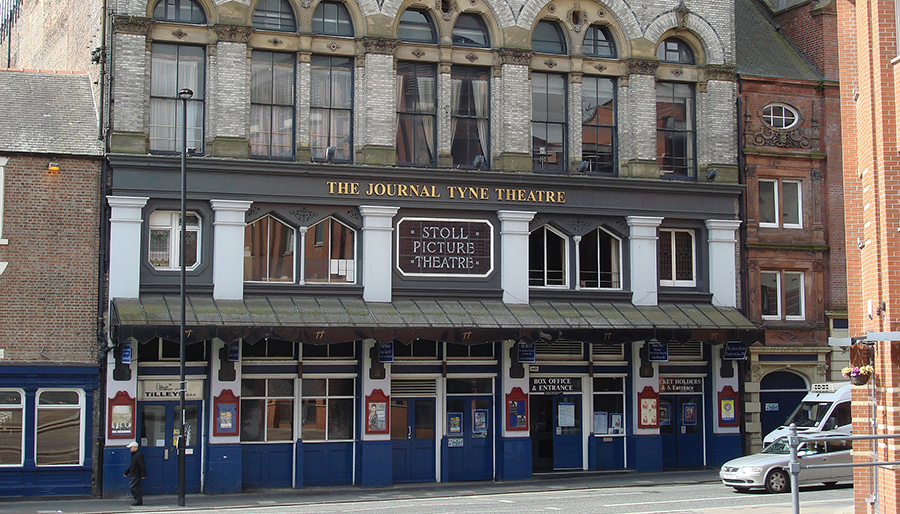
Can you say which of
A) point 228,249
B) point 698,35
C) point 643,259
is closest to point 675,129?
point 698,35

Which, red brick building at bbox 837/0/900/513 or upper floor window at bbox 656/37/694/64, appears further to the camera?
upper floor window at bbox 656/37/694/64

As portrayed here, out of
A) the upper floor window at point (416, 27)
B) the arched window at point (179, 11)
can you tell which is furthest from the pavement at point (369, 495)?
the upper floor window at point (416, 27)

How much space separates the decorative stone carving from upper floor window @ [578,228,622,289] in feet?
24.6

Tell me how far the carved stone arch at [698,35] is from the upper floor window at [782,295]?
661 cm

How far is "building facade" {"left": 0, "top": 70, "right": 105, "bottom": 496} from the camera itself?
82.6 ft

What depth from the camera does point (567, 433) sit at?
30391mm

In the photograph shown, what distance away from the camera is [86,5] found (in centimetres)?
3078

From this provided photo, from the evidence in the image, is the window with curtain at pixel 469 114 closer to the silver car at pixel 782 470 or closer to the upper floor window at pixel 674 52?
the upper floor window at pixel 674 52

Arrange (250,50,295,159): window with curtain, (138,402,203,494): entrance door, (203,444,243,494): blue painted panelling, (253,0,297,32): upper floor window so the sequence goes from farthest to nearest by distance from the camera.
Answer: (253,0,297,32): upper floor window → (250,50,295,159): window with curtain → (203,444,243,494): blue painted panelling → (138,402,203,494): entrance door

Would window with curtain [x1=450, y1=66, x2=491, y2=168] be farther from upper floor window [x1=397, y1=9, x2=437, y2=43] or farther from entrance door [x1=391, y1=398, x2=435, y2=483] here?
entrance door [x1=391, y1=398, x2=435, y2=483]

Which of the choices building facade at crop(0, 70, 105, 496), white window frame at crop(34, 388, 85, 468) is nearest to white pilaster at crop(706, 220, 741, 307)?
building facade at crop(0, 70, 105, 496)

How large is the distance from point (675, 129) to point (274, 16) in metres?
12.1

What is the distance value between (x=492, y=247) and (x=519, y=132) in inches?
131

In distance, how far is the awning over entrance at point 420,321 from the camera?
2548 cm
